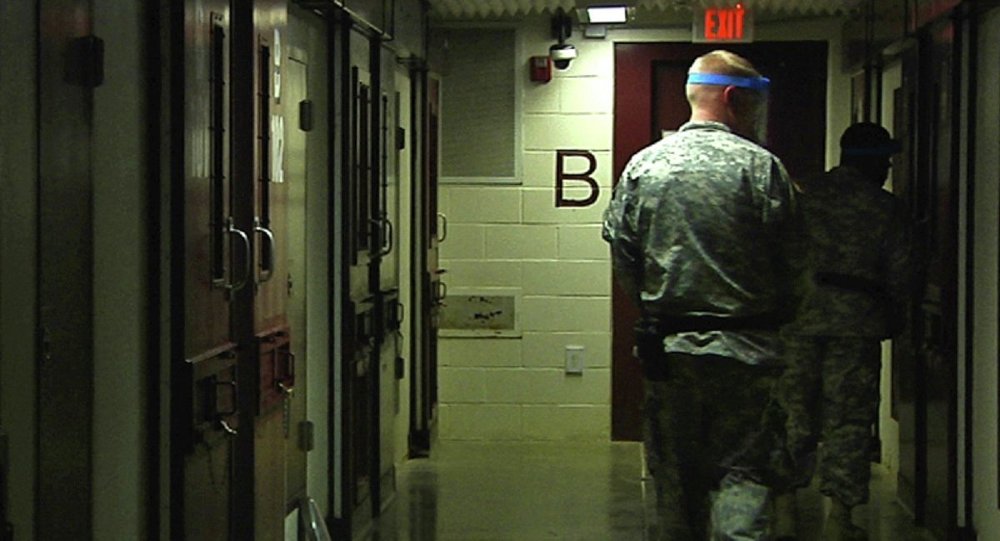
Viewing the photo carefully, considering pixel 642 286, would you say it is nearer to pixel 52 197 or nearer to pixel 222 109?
pixel 222 109

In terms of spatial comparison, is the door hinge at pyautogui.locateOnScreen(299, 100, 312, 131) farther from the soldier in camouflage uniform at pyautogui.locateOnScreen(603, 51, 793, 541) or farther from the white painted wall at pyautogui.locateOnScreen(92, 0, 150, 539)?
the white painted wall at pyautogui.locateOnScreen(92, 0, 150, 539)

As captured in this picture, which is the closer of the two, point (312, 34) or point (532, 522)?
point (312, 34)

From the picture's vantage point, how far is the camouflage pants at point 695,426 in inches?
187

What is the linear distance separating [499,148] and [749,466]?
5.14 meters


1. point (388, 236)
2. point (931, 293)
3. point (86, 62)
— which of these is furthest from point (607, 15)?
point (86, 62)

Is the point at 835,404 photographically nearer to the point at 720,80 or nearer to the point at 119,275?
the point at 720,80

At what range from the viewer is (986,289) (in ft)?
20.1

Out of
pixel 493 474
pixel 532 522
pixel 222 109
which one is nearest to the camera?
pixel 222 109

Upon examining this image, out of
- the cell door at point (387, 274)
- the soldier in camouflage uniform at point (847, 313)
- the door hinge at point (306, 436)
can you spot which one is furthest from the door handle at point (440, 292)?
the soldier in camouflage uniform at point (847, 313)

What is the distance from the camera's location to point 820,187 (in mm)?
6246

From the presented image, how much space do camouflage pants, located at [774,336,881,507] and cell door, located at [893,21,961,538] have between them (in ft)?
1.33

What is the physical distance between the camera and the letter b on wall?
380 inches

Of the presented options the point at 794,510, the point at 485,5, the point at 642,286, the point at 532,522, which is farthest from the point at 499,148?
the point at 642,286

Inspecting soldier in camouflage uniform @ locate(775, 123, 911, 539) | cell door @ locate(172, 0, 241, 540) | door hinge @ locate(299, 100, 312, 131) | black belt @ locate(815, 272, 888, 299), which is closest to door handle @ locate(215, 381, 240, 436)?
cell door @ locate(172, 0, 241, 540)
